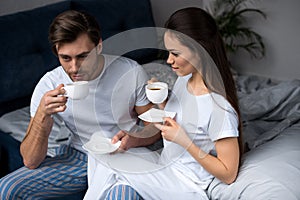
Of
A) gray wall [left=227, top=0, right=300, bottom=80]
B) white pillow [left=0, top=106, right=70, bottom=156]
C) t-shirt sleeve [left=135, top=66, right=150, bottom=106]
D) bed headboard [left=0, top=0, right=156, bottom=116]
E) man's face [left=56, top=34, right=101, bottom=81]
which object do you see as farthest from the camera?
gray wall [left=227, top=0, right=300, bottom=80]

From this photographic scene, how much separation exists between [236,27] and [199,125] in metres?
2.00

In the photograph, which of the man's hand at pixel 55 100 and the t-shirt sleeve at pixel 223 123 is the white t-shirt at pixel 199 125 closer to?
the t-shirt sleeve at pixel 223 123

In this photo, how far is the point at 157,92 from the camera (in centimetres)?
145

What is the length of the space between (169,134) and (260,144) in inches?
21.7

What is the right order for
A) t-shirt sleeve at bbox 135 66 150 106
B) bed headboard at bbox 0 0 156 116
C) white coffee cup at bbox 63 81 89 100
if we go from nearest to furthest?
white coffee cup at bbox 63 81 89 100 → t-shirt sleeve at bbox 135 66 150 106 → bed headboard at bbox 0 0 156 116

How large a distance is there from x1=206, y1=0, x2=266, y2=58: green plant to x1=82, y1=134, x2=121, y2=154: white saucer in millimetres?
1849

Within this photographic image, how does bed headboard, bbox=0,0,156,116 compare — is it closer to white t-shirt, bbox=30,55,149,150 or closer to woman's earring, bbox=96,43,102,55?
white t-shirt, bbox=30,55,149,150

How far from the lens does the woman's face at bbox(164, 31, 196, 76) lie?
1.40 m

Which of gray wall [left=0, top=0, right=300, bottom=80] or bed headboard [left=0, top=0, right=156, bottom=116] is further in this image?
gray wall [left=0, top=0, right=300, bottom=80]

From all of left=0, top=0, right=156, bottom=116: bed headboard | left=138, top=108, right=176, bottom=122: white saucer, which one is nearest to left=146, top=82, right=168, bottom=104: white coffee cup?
left=138, top=108, right=176, bottom=122: white saucer

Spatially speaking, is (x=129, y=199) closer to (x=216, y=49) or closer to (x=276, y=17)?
(x=216, y=49)

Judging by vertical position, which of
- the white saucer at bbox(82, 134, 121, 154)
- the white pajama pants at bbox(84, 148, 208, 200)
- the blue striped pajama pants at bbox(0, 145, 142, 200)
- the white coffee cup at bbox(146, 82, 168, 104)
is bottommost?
the blue striped pajama pants at bbox(0, 145, 142, 200)

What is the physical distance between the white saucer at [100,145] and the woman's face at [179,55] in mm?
335

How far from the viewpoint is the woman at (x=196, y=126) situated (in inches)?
53.8
